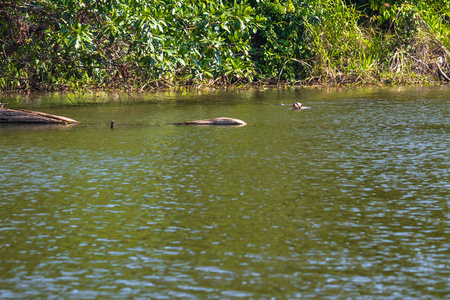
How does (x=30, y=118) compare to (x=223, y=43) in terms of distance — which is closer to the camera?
(x=30, y=118)

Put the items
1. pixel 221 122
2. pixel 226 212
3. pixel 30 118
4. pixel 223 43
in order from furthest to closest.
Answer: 1. pixel 223 43
2. pixel 30 118
3. pixel 221 122
4. pixel 226 212

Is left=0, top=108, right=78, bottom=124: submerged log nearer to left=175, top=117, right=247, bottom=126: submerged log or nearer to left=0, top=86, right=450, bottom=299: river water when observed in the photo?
left=0, top=86, right=450, bottom=299: river water

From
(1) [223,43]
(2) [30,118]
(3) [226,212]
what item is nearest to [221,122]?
(1) [223,43]

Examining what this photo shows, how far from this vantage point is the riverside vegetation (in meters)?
15.6

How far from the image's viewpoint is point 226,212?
22.4 ft

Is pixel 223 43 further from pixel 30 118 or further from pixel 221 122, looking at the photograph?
pixel 30 118

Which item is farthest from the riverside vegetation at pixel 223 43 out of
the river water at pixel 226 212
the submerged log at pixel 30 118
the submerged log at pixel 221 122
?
the river water at pixel 226 212

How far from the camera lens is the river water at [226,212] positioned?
15.9 ft

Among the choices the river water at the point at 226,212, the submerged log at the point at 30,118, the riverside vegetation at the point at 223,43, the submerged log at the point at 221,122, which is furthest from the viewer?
the riverside vegetation at the point at 223,43

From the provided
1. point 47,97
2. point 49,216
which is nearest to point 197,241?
point 49,216

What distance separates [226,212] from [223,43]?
10.3 meters

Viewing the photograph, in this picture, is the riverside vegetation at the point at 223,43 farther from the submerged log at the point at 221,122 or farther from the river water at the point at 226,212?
the river water at the point at 226,212

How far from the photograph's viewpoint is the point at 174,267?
5.14 m

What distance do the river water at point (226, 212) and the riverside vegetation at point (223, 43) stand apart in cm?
276
